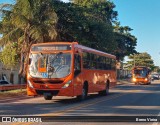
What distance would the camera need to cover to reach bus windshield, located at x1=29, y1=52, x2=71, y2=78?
61.6ft

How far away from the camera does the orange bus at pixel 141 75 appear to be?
5362 centimetres

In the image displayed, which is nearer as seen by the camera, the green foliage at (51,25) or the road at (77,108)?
the road at (77,108)

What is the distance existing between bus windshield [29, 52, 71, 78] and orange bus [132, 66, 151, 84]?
118 feet

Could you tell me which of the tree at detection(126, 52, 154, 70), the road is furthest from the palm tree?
the tree at detection(126, 52, 154, 70)

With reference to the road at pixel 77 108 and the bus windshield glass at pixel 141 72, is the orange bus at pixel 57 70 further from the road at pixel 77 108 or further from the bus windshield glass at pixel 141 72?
the bus windshield glass at pixel 141 72

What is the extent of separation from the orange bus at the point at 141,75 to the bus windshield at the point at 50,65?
118ft

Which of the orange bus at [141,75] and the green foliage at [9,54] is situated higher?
the green foliage at [9,54]

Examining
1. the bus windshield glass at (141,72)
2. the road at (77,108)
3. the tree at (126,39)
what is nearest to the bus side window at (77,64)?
the road at (77,108)

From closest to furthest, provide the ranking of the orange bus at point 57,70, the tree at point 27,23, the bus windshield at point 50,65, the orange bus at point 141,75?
the orange bus at point 57,70, the bus windshield at point 50,65, the tree at point 27,23, the orange bus at point 141,75

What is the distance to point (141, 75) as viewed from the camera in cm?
5378

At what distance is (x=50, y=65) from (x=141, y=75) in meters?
36.3

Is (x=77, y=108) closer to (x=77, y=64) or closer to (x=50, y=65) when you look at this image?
(x=50, y=65)

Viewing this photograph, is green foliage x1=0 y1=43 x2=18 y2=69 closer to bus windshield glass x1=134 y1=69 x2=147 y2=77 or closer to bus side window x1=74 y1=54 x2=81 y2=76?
bus side window x1=74 y1=54 x2=81 y2=76

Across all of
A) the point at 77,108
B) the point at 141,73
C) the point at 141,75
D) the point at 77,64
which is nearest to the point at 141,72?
the point at 141,73
